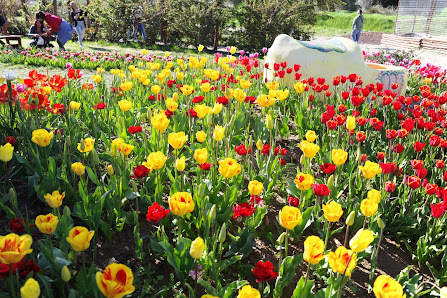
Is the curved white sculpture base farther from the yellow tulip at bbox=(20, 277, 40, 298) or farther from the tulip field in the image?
the yellow tulip at bbox=(20, 277, 40, 298)

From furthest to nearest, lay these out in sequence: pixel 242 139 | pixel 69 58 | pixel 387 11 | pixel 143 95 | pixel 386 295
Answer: pixel 387 11 → pixel 69 58 → pixel 143 95 → pixel 242 139 → pixel 386 295

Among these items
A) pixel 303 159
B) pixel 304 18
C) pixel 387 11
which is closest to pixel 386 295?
pixel 303 159

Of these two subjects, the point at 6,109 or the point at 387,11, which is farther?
the point at 387,11

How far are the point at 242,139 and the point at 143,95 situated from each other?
4.43ft

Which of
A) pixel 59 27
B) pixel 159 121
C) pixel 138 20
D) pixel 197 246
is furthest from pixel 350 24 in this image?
pixel 197 246

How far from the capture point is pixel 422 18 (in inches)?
743

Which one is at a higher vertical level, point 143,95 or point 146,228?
point 143,95

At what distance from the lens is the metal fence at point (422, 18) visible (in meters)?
17.3

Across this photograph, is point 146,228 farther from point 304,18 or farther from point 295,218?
point 304,18

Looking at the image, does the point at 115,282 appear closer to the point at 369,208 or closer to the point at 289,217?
the point at 289,217

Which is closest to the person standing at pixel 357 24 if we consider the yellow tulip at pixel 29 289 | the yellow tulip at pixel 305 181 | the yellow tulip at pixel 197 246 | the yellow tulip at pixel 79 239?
the yellow tulip at pixel 305 181

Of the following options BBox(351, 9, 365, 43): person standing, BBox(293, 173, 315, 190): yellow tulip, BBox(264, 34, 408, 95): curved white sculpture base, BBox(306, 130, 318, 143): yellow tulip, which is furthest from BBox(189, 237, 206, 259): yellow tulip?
BBox(351, 9, 365, 43): person standing

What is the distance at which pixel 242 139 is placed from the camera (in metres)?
3.22

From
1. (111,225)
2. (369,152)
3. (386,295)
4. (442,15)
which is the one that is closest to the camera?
(386,295)
